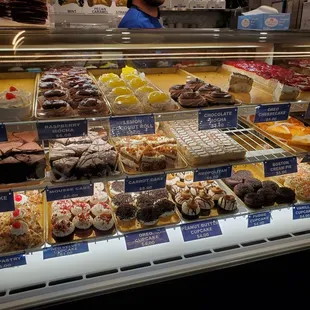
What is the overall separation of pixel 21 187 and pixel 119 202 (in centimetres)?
72

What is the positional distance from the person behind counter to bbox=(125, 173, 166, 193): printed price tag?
2.33 metres

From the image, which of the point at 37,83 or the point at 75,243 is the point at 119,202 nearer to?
the point at 75,243

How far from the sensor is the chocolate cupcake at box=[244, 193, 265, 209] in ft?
7.87

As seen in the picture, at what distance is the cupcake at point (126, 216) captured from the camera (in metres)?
2.23

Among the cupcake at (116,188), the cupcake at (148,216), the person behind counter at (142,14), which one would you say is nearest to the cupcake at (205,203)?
the cupcake at (148,216)

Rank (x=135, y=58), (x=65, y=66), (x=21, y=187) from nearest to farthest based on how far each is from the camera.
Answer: (x=21, y=187) → (x=135, y=58) → (x=65, y=66)

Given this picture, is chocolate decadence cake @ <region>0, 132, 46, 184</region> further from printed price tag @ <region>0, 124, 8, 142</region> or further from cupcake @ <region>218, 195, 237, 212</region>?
cupcake @ <region>218, 195, 237, 212</region>

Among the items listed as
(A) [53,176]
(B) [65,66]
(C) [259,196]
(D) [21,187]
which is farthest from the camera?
(C) [259,196]

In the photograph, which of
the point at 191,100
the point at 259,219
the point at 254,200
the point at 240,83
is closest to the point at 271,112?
the point at 240,83

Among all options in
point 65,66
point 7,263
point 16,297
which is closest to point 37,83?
point 65,66

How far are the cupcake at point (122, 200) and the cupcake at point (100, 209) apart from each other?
6 cm

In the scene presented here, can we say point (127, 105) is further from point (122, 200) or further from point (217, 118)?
point (122, 200)

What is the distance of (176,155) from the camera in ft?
7.68

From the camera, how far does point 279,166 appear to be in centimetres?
230
